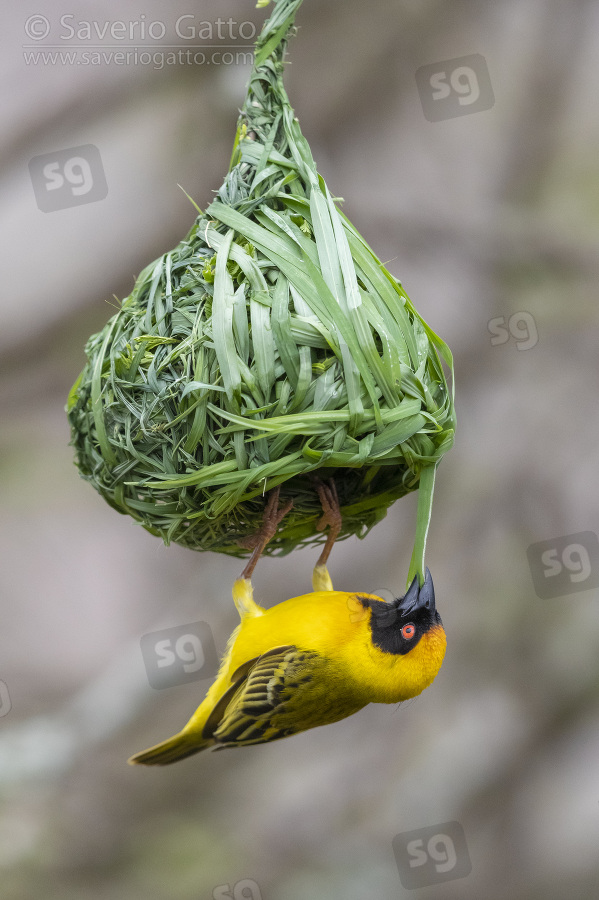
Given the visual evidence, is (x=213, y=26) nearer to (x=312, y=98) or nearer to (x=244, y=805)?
(x=312, y=98)

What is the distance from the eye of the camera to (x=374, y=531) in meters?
2.31

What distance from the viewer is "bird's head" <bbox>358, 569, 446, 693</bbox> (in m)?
1.05

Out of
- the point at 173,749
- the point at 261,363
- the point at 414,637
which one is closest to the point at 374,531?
the point at 173,749

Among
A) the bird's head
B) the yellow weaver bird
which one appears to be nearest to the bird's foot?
the yellow weaver bird

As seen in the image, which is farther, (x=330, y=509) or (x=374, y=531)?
(x=374, y=531)

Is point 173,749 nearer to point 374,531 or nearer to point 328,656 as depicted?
point 328,656

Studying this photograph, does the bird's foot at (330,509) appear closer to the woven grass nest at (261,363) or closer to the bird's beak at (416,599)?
the woven grass nest at (261,363)

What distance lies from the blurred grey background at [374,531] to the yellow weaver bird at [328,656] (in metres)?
1.07

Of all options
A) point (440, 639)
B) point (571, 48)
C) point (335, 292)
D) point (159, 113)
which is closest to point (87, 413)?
point (335, 292)

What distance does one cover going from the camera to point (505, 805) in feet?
7.73

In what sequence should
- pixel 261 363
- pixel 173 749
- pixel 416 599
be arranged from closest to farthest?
pixel 261 363, pixel 416 599, pixel 173 749

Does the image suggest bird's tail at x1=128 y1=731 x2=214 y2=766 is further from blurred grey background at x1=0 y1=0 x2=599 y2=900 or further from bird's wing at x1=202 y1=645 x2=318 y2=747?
blurred grey background at x1=0 y1=0 x2=599 y2=900

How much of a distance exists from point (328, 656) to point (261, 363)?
0.46 meters

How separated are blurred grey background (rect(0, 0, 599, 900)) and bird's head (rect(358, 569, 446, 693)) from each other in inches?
46.2
